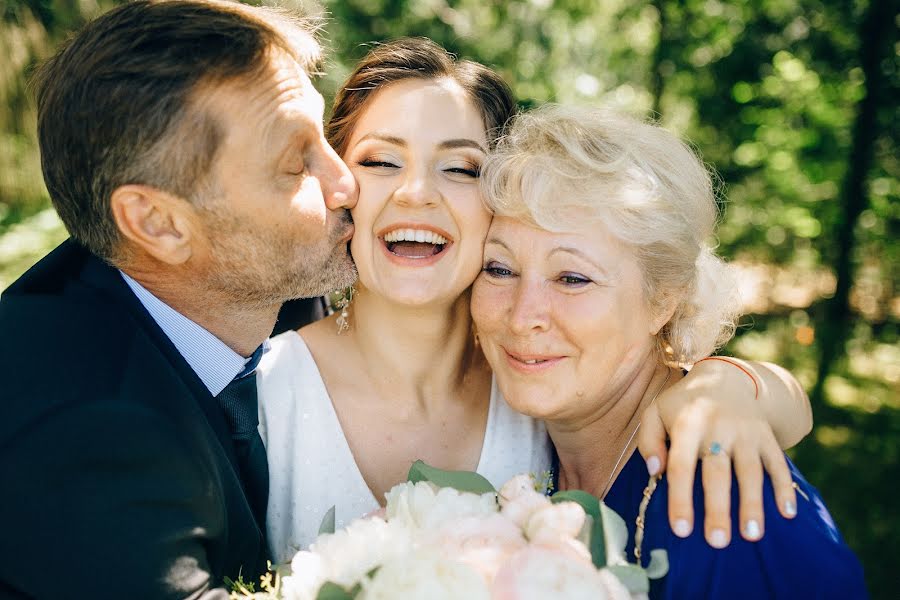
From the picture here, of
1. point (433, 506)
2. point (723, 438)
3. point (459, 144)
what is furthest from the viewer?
point (459, 144)

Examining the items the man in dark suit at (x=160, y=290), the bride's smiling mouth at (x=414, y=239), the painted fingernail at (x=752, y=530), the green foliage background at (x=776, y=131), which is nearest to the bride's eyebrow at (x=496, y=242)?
the bride's smiling mouth at (x=414, y=239)

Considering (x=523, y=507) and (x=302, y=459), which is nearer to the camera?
(x=523, y=507)

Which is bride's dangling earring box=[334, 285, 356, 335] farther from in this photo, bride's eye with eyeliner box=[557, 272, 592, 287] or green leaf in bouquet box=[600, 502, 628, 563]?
green leaf in bouquet box=[600, 502, 628, 563]

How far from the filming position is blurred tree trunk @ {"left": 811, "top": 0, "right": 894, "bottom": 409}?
6.10 metres

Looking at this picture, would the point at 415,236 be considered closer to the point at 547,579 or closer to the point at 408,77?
the point at 408,77

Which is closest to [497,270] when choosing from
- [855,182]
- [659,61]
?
[855,182]

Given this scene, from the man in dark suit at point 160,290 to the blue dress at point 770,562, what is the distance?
48.8 inches

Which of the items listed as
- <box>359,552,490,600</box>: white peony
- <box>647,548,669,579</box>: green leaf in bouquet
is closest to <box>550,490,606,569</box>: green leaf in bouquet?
<box>647,548,669,579</box>: green leaf in bouquet

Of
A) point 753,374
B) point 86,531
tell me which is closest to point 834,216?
point 753,374

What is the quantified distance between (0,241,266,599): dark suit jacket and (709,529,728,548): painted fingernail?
1.30 m

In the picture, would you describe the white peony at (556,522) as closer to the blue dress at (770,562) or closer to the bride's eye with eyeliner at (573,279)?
the blue dress at (770,562)

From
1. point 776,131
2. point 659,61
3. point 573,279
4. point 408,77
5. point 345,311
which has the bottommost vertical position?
point 776,131

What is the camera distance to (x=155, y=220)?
2232 mm

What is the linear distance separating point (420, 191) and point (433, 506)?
118 centimetres
